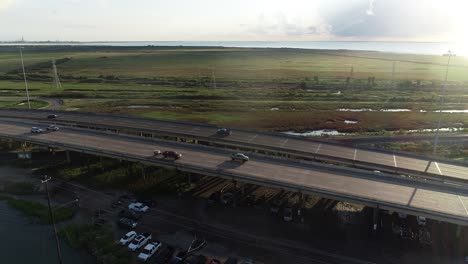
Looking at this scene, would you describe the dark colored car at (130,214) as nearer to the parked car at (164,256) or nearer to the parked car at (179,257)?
the parked car at (164,256)

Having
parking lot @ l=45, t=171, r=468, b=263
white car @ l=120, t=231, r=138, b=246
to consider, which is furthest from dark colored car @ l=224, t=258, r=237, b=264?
white car @ l=120, t=231, r=138, b=246

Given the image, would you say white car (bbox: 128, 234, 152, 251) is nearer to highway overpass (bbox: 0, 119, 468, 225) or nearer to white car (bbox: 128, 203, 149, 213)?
white car (bbox: 128, 203, 149, 213)

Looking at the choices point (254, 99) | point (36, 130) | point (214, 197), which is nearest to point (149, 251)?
point (214, 197)

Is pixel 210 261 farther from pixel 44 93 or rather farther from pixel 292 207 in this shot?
pixel 44 93

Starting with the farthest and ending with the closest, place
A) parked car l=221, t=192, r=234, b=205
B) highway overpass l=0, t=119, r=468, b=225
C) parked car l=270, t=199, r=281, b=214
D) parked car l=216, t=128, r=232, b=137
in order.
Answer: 1. parked car l=216, t=128, r=232, b=137
2. parked car l=221, t=192, r=234, b=205
3. parked car l=270, t=199, r=281, b=214
4. highway overpass l=0, t=119, r=468, b=225

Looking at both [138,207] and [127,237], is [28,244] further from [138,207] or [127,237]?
[138,207]

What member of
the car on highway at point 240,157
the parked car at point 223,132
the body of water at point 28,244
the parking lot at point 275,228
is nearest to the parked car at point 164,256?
the parking lot at point 275,228
